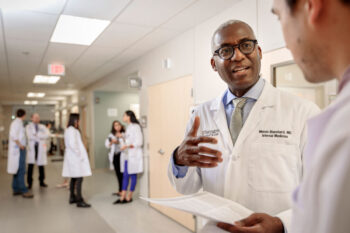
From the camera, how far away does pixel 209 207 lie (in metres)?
0.95

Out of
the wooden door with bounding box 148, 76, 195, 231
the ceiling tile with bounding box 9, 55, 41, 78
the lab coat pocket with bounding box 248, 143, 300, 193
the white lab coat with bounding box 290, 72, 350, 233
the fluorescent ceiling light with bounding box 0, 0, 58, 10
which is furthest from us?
the ceiling tile with bounding box 9, 55, 41, 78

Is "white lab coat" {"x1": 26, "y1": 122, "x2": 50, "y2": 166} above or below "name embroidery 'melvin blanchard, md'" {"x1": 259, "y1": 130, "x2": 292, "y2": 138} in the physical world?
below

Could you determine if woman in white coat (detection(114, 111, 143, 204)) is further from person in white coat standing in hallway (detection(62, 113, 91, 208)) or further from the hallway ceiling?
the hallway ceiling

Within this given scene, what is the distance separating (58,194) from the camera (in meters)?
5.36

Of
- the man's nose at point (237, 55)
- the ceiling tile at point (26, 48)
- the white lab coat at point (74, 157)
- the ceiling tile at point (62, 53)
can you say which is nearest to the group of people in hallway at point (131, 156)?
the white lab coat at point (74, 157)

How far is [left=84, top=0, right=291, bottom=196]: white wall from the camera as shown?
2.37 metres

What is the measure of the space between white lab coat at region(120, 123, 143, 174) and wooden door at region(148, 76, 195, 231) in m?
0.21

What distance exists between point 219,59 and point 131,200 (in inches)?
161

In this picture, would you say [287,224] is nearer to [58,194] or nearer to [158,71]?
[158,71]

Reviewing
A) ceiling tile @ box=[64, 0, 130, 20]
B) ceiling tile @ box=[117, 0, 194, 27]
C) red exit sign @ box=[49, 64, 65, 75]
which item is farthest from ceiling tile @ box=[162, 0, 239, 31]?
red exit sign @ box=[49, 64, 65, 75]

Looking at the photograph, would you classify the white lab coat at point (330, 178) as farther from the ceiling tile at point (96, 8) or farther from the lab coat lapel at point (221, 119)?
the ceiling tile at point (96, 8)

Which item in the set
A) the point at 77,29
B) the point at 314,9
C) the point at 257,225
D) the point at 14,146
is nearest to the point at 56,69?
the point at 14,146

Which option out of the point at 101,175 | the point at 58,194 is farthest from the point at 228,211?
the point at 101,175

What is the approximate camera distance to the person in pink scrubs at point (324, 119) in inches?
14.7
